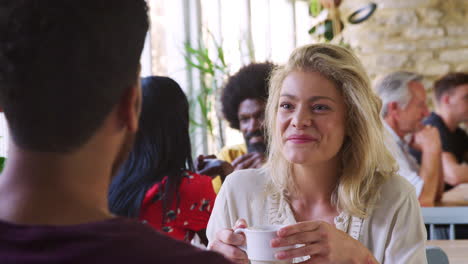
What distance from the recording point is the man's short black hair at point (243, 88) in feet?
11.5

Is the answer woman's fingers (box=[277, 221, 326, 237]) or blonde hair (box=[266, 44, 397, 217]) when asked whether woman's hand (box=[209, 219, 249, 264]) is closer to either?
woman's fingers (box=[277, 221, 326, 237])

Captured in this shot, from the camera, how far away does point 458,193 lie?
367cm

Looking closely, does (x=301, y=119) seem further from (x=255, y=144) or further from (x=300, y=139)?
(x=255, y=144)

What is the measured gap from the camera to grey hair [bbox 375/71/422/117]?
349 centimetres

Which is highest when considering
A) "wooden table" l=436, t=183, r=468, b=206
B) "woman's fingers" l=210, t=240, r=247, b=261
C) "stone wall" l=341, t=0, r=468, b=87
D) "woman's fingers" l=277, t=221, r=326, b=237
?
"stone wall" l=341, t=0, r=468, b=87

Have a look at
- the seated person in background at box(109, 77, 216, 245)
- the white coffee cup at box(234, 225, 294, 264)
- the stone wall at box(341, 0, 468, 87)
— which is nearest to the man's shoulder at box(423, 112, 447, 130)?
the stone wall at box(341, 0, 468, 87)

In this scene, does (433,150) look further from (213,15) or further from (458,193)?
(213,15)

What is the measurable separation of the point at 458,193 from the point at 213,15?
2166mm

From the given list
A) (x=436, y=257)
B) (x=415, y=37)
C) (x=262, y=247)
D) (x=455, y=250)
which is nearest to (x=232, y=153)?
(x=455, y=250)

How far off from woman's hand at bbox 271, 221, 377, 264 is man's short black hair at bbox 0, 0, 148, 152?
1.70 feet

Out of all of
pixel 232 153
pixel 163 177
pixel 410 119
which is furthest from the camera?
pixel 232 153

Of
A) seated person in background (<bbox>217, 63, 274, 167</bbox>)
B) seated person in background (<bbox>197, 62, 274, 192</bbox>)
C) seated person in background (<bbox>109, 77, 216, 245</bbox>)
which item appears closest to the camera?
seated person in background (<bbox>109, 77, 216, 245</bbox>)

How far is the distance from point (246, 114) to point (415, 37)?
9.24 ft

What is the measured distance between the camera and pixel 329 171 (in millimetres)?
1696
